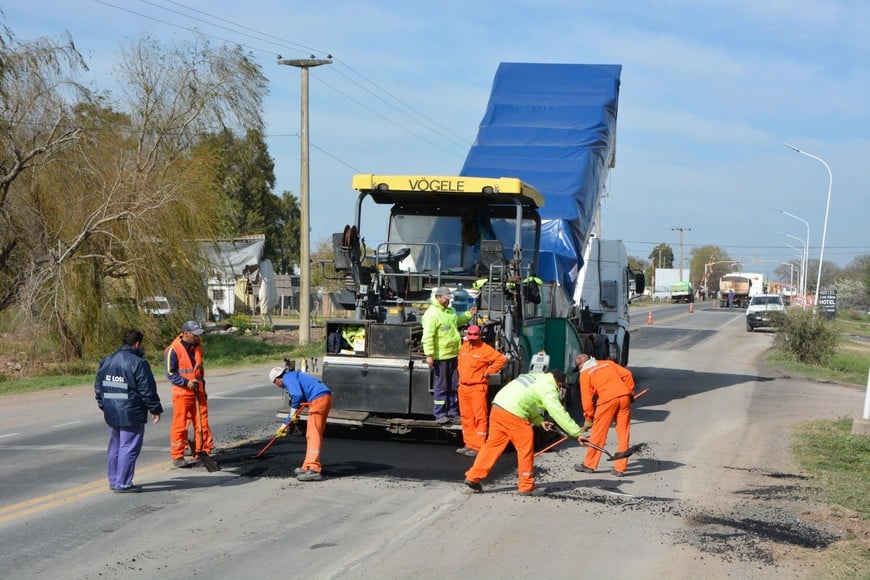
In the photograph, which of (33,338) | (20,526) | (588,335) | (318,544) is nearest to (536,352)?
(588,335)

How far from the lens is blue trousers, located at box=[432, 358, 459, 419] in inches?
433

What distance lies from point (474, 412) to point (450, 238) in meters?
2.99

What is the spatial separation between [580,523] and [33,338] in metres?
17.5

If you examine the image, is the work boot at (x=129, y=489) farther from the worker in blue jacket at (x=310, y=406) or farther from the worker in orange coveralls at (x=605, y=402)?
the worker in orange coveralls at (x=605, y=402)

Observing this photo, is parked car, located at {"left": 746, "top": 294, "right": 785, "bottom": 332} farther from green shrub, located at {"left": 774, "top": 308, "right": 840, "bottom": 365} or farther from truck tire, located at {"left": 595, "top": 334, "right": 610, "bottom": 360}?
truck tire, located at {"left": 595, "top": 334, "right": 610, "bottom": 360}

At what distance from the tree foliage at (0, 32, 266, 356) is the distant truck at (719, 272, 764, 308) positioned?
67.3 metres

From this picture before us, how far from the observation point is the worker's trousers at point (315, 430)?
949cm

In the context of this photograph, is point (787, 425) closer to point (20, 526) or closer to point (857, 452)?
point (857, 452)

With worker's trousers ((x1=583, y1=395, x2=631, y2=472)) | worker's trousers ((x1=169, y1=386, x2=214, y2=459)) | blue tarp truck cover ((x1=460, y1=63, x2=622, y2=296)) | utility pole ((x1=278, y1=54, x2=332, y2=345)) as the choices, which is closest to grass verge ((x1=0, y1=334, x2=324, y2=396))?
utility pole ((x1=278, y1=54, x2=332, y2=345))

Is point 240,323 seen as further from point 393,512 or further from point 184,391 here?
point 393,512

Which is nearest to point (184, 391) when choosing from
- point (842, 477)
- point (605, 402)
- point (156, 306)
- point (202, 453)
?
point (202, 453)

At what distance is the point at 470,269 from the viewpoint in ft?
42.0

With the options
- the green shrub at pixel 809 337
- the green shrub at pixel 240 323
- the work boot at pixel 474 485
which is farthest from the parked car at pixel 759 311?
the work boot at pixel 474 485

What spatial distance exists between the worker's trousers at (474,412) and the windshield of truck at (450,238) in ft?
8.33
